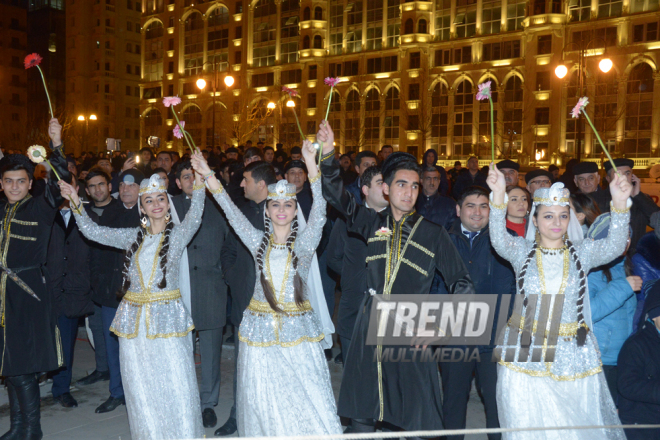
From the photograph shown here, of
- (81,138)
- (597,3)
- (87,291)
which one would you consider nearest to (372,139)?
(597,3)

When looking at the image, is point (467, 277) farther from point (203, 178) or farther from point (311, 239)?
point (203, 178)

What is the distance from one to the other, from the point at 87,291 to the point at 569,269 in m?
4.41

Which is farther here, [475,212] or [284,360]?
[475,212]

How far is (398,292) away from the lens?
4.14 metres

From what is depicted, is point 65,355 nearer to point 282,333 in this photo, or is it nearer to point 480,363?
point 282,333

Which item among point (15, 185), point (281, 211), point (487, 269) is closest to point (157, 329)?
point (281, 211)

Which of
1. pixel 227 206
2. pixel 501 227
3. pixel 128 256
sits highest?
pixel 227 206

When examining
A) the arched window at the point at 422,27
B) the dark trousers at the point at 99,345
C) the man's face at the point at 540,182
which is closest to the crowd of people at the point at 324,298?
the dark trousers at the point at 99,345

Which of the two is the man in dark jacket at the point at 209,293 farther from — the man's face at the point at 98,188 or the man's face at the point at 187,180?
the man's face at the point at 98,188

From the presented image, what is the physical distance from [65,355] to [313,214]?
10.3 feet

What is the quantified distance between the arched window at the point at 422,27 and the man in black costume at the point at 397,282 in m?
40.6

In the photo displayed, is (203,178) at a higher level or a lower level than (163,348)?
higher

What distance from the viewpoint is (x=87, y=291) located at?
586 centimetres

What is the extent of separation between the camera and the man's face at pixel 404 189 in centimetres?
412
